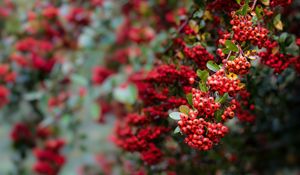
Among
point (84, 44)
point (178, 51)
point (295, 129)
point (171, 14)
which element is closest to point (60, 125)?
point (84, 44)

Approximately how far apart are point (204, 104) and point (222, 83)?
68mm

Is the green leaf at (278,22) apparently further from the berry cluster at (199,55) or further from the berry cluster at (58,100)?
the berry cluster at (58,100)

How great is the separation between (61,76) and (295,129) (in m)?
1.38

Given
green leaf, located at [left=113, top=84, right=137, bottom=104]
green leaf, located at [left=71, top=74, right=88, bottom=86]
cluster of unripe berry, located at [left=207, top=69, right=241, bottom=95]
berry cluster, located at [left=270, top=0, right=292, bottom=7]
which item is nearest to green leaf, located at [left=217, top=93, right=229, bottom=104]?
cluster of unripe berry, located at [left=207, top=69, right=241, bottom=95]

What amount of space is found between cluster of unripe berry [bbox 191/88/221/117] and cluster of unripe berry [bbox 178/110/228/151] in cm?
2

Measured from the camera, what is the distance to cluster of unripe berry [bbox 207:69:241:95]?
1.41m

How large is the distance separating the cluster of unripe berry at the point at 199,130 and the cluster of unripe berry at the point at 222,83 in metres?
0.08

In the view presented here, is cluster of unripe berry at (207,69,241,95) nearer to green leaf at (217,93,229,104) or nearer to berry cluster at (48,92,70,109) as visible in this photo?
green leaf at (217,93,229,104)

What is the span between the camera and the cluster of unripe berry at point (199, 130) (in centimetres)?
139

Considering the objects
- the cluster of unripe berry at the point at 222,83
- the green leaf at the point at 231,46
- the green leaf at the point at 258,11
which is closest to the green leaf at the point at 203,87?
the cluster of unripe berry at the point at 222,83

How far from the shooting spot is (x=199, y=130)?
1.39 metres

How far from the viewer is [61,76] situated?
3436mm

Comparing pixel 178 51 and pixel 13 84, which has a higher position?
pixel 178 51

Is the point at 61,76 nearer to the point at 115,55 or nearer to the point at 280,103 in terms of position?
the point at 115,55
